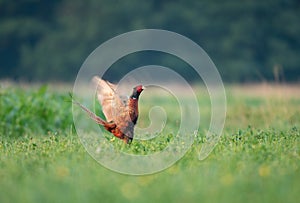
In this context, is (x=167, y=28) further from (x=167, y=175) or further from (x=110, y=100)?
(x=167, y=175)

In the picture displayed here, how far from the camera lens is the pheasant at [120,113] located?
8.13 meters

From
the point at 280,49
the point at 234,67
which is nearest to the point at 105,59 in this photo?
the point at 234,67

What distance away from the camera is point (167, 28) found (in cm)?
3912

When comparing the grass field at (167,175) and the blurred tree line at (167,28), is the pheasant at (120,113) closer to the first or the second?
the grass field at (167,175)

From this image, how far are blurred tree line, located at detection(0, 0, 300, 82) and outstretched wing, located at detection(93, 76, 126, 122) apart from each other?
94.6 feet

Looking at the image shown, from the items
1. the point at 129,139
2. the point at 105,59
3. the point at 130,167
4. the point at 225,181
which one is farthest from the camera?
the point at 105,59

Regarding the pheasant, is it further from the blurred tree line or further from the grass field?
the blurred tree line

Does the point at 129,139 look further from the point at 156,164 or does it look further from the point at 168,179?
the point at 168,179

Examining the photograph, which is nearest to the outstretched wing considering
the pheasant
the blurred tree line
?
the pheasant

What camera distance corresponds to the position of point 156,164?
655 centimetres

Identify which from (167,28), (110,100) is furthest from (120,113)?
(167,28)

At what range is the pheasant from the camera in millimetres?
8133

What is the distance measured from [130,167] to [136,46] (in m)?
32.2

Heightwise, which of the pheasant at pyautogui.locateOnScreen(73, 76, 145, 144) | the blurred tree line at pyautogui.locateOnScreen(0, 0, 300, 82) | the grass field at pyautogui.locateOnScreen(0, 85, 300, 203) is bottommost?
the grass field at pyautogui.locateOnScreen(0, 85, 300, 203)
